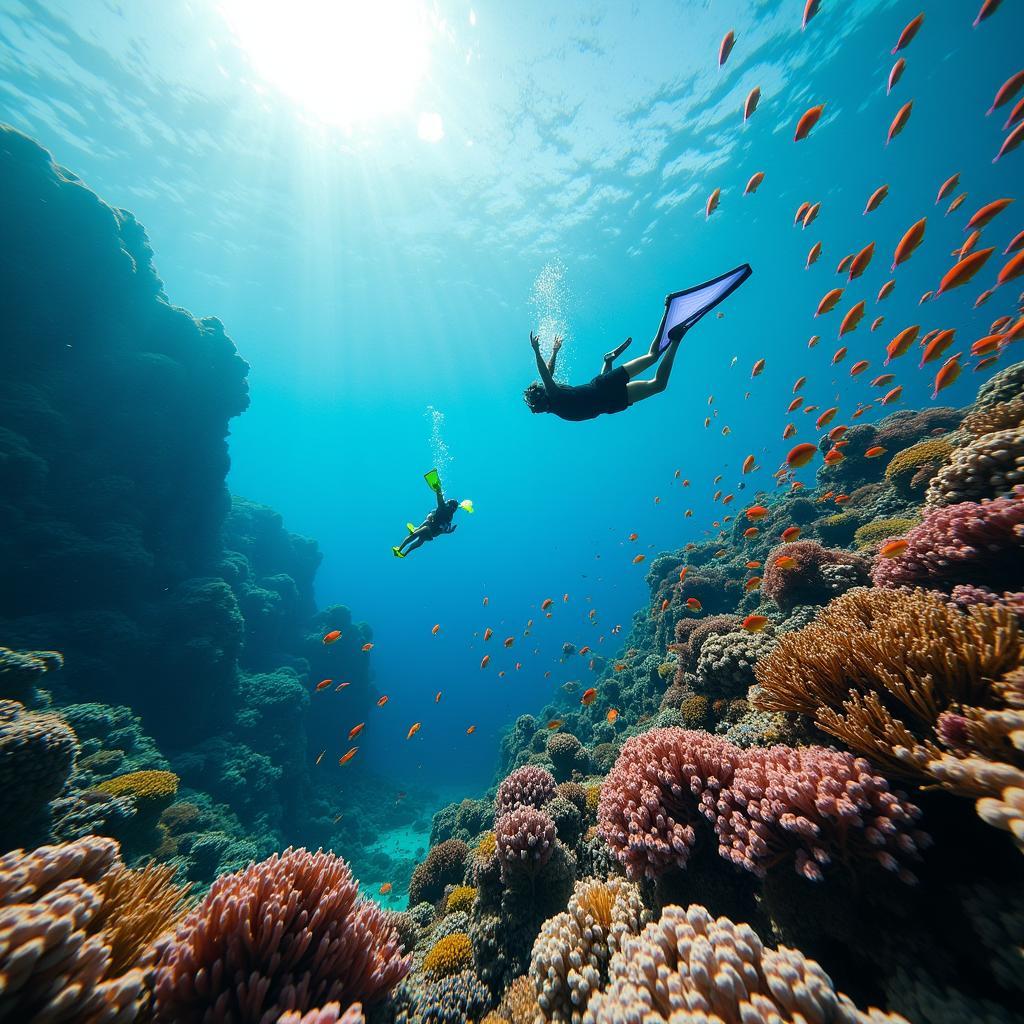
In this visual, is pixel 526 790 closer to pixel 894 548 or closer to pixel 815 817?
pixel 815 817

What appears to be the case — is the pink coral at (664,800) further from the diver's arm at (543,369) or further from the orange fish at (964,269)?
the orange fish at (964,269)

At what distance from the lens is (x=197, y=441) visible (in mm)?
20125

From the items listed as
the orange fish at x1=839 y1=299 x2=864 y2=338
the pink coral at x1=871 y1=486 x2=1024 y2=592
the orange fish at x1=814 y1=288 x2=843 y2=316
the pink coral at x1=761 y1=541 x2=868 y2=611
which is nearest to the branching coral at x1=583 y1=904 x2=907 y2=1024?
the pink coral at x1=871 y1=486 x2=1024 y2=592

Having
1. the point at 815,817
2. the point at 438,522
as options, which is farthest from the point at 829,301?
the point at 438,522

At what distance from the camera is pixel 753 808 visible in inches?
100.0

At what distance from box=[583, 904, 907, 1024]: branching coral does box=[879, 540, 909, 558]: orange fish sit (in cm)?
421

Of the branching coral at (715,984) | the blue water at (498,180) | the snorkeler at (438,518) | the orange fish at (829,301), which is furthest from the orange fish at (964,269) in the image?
the blue water at (498,180)

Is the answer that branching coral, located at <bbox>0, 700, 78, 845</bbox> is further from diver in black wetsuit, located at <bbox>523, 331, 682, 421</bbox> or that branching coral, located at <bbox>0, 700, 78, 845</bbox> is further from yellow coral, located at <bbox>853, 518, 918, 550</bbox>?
yellow coral, located at <bbox>853, 518, 918, 550</bbox>

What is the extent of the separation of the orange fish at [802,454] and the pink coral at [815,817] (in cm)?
635

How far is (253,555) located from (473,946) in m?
32.6

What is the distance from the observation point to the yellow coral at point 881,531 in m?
7.62

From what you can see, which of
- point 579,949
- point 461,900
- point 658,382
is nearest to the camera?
point 579,949

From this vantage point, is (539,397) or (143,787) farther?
(143,787)

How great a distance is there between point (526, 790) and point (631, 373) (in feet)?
24.0
